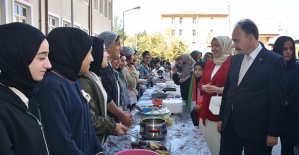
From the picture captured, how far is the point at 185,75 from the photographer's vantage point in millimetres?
5211

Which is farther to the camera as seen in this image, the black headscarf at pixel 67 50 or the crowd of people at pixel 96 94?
the black headscarf at pixel 67 50

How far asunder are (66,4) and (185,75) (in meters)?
8.44

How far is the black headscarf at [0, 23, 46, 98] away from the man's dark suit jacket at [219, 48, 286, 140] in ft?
6.10

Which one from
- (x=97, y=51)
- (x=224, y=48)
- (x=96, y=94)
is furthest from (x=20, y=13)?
(x=96, y=94)

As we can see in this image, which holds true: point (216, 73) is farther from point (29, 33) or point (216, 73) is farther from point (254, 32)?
point (29, 33)

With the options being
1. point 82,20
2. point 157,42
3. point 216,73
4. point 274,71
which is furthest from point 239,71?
point 157,42

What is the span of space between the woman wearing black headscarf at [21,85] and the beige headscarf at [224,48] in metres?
Result: 2.36

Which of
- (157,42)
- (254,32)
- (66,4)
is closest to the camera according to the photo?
(254,32)

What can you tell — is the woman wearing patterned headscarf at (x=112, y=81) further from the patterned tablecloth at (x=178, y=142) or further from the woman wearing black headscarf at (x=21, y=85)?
the woman wearing black headscarf at (x=21, y=85)

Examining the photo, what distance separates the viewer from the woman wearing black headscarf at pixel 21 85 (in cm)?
109

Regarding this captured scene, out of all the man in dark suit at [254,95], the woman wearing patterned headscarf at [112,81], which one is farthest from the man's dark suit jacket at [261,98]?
the woman wearing patterned headscarf at [112,81]

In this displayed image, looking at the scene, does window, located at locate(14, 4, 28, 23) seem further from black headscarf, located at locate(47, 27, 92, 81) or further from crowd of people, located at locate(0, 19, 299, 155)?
black headscarf, located at locate(47, 27, 92, 81)

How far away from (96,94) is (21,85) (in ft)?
2.76

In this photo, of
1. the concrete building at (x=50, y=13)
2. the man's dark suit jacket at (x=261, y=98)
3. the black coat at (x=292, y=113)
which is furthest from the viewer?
the concrete building at (x=50, y=13)
